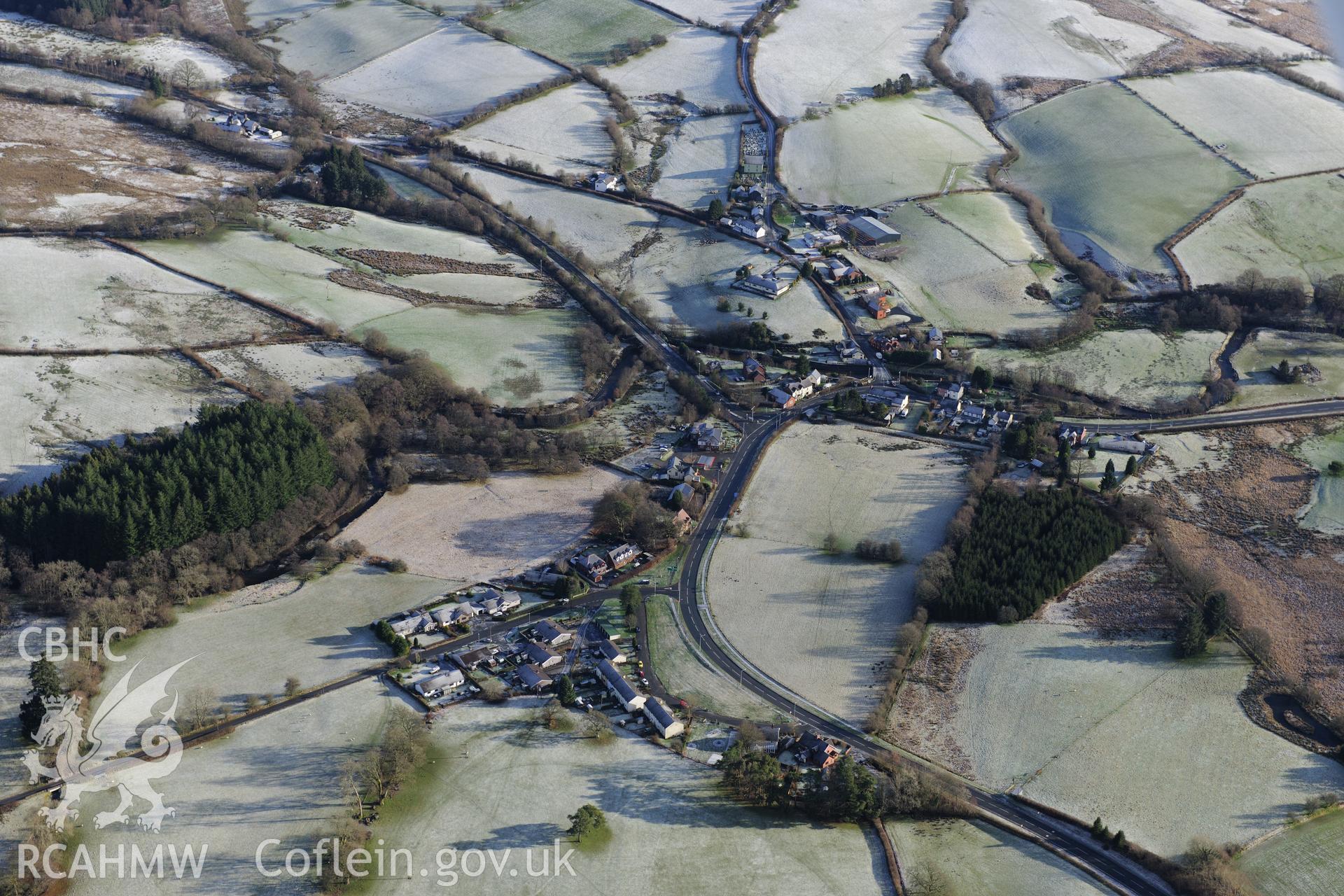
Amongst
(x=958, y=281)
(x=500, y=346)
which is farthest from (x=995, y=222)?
(x=500, y=346)

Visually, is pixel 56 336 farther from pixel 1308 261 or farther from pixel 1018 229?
pixel 1308 261

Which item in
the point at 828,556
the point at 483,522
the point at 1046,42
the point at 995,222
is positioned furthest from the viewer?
the point at 1046,42

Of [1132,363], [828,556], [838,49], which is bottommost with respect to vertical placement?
[828,556]

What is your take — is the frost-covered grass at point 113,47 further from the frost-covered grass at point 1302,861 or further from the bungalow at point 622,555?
the frost-covered grass at point 1302,861

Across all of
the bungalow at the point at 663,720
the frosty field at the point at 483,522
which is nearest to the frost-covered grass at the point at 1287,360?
the frosty field at the point at 483,522

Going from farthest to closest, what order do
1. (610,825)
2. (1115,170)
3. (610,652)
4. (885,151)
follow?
(885,151) < (1115,170) < (610,652) < (610,825)

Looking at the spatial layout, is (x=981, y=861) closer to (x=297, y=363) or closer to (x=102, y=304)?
(x=297, y=363)

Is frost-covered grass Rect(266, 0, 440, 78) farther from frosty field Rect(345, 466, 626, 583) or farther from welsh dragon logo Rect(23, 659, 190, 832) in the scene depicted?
welsh dragon logo Rect(23, 659, 190, 832)

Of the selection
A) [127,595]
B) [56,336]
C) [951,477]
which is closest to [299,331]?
[56,336]
